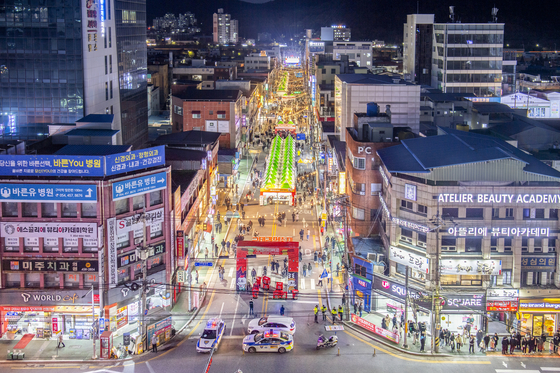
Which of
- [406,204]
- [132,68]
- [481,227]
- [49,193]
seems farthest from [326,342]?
[132,68]

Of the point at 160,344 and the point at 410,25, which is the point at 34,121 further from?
the point at 410,25

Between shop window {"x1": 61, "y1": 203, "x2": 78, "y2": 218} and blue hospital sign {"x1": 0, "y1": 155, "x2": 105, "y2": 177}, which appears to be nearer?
blue hospital sign {"x1": 0, "y1": 155, "x2": 105, "y2": 177}

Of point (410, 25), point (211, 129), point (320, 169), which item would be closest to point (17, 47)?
point (211, 129)

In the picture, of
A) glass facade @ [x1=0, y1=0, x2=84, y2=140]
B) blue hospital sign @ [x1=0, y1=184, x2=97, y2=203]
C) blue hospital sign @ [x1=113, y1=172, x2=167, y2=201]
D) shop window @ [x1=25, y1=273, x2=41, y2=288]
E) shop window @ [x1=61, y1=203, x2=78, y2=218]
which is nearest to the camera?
blue hospital sign @ [x1=0, y1=184, x2=97, y2=203]

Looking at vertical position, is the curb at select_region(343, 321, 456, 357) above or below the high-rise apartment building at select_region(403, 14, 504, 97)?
below

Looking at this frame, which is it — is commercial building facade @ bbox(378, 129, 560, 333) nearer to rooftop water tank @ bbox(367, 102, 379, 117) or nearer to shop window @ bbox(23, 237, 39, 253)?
rooftop water tank @ bbox(367, 102, 379, 117)

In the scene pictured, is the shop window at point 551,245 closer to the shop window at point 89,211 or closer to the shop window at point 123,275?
the shop window at point 123,275

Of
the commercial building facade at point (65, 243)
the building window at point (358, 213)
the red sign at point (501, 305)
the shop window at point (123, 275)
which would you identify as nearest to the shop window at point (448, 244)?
the red sign at point (501, 305)

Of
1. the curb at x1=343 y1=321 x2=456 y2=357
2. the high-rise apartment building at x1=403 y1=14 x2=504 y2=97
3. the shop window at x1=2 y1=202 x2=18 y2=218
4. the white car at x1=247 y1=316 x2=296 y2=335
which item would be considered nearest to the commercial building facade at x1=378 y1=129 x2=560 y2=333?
the curb at x1=343 y1=321 x2=456 y2=357
